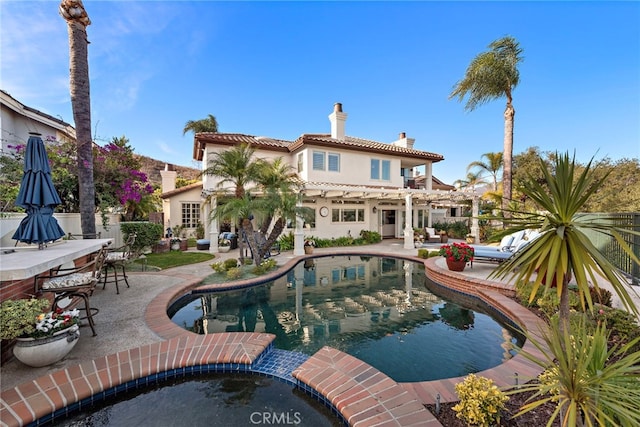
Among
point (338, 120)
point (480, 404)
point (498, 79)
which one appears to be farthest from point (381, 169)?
point (480, 404)

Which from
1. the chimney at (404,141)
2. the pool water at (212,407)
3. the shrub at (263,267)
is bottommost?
the pool water at (212,407)

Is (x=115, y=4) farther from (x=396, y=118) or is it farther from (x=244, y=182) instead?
(x=396, y=118)

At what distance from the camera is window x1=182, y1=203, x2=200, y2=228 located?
746 inches

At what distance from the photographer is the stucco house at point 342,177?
52.9 ft

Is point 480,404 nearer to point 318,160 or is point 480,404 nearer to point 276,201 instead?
point 276,201

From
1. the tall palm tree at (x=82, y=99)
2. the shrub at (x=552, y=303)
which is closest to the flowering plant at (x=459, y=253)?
the shrub at (x=552, y=303)

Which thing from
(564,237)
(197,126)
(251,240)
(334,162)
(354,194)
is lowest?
(251,240)

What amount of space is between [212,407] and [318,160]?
1481 centimetres

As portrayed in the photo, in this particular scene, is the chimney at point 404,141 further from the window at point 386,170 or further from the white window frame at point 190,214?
the white window frame at point 190,214

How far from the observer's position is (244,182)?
431 inches

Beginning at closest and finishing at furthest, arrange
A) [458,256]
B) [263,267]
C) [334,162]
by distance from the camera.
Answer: [458,256] → [263,267] → [334,162]

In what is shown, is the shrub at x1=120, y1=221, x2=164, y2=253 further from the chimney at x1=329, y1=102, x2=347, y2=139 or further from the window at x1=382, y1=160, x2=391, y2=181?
the window at x1=382, y1=160, x2=391, y2=181

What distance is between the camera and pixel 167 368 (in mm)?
3787

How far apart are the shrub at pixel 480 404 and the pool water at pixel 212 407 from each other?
1.41 metres
